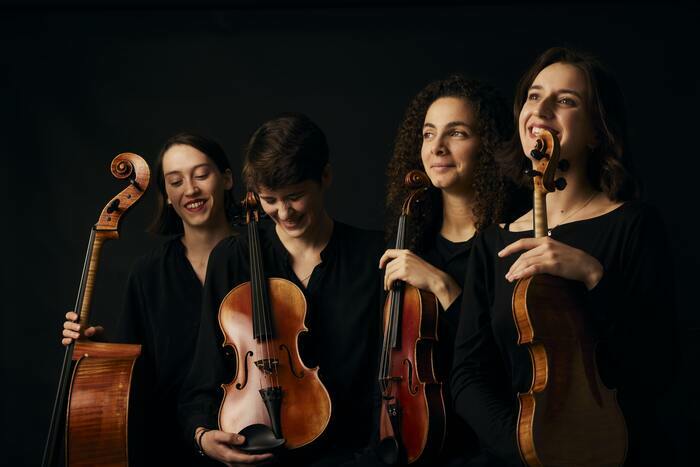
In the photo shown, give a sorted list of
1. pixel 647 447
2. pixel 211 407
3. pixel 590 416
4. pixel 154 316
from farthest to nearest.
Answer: pixel 154 316, pixel 211 407, pixel 647 447, pixel 590 416

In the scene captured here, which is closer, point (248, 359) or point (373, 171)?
point (248, 359)

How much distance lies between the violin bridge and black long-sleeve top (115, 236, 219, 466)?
0.44 m

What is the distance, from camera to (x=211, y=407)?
254cm

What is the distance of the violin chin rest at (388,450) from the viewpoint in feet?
7.40

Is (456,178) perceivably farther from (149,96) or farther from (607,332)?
(149,96)

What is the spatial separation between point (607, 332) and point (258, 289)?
975 mm

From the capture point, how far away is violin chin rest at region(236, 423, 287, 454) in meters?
2.32

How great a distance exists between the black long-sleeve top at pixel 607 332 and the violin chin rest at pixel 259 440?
473 millimetres

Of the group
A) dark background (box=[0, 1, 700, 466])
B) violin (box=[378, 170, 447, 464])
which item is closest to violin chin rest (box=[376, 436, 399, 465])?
violin (box=[378, 170, 447, 464])

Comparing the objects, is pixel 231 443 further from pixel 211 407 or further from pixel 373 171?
pixel 373 171

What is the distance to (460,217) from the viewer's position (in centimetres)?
259

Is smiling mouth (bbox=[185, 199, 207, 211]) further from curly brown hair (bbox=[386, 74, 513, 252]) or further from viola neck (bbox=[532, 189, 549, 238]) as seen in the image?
viola neck (bbox=[532, 189, 549, 238])

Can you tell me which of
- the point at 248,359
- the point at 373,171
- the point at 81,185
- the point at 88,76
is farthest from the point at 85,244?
the point at 248,359

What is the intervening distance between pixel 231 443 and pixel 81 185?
161cm
